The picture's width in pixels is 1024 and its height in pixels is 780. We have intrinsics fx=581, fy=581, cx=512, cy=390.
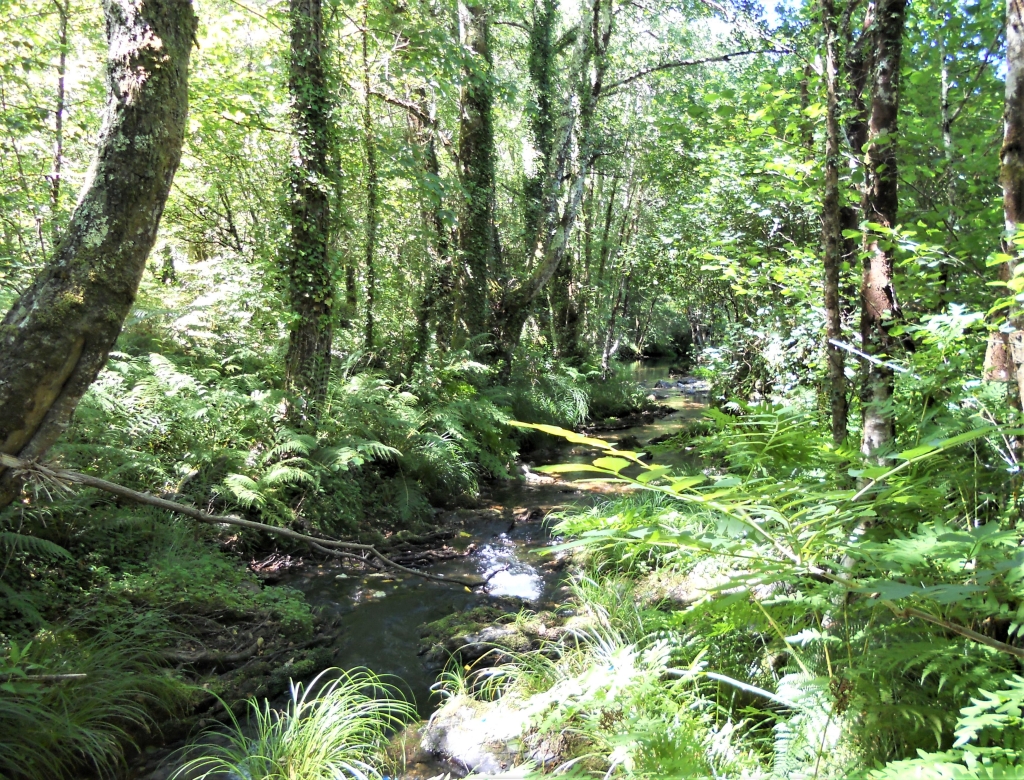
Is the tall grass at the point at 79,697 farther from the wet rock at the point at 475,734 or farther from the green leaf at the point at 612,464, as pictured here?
the green leaf at the point at 612,464

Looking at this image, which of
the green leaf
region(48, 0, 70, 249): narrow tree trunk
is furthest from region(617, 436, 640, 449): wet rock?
the green leaf

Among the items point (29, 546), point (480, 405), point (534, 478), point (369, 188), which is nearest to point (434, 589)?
point (29, 546)

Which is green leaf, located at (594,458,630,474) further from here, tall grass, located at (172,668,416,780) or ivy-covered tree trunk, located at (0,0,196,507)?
ivy-covered tree trunk, located at (0,0,196,507)

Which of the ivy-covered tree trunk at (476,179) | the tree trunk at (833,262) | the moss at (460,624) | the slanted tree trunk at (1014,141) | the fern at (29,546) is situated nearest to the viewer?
the slanted tree trunk at (1014,141)

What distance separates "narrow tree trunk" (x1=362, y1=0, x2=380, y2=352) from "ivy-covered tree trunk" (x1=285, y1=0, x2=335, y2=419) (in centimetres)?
106

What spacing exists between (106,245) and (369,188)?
6436 mm

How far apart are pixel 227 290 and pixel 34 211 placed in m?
2.27

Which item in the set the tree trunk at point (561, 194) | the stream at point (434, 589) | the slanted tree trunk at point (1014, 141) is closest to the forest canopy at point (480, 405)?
the slanted tree trunk at point (1014, 141)

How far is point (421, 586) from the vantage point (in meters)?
5.93

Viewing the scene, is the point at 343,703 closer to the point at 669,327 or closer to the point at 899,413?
the point at 899,413

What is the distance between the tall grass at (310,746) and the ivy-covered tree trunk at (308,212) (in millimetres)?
4329

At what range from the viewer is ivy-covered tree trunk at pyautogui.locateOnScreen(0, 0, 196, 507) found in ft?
9.98

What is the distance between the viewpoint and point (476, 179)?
11578mm

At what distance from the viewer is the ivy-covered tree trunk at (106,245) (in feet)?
9.98
